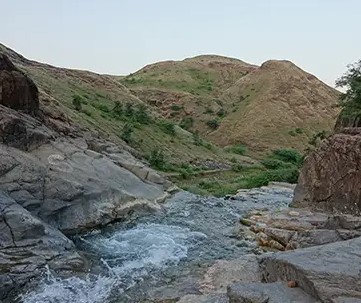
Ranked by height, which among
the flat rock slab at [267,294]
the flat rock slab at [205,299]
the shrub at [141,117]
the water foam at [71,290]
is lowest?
the water foam at [71,290]

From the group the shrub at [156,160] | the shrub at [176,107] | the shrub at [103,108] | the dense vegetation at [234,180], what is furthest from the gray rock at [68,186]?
the shrub at [176,107]

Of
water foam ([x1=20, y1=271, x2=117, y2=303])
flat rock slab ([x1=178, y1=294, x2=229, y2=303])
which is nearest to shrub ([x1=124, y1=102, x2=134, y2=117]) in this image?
water foam ([x1=20, y1=271, x2=117, y2=303])

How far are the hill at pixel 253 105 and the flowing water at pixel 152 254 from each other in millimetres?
47375

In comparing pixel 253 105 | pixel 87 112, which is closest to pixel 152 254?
pixel 87 112

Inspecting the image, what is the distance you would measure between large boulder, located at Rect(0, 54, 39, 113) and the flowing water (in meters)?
8.97

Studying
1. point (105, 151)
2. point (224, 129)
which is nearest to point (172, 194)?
point (105, 151)

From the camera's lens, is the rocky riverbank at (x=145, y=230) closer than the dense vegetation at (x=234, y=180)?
Yes

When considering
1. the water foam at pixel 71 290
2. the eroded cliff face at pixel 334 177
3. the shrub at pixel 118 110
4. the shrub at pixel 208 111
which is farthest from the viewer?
the shrub at pixel 208 111

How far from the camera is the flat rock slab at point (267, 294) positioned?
834 cm

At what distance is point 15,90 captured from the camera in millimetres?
23328

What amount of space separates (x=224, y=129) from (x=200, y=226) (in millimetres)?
54532

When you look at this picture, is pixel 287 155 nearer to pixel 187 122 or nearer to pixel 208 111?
pixel 187 122

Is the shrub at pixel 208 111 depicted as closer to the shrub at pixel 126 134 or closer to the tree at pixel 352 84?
the shrub at pixel 126 134

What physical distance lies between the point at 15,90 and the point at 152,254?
13089 millimetres
